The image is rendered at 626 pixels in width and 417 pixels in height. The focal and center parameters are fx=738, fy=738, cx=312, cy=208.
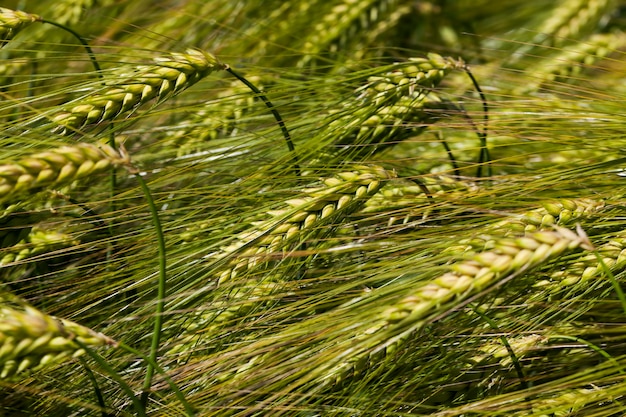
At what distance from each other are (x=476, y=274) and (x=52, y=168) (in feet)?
1.28

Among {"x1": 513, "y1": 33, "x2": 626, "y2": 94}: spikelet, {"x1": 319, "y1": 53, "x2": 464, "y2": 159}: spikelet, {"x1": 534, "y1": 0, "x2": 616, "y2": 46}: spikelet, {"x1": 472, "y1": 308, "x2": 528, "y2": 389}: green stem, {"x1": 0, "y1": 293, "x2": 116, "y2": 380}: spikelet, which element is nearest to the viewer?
{"x1": 0, "y1": 293, "x2": 116, "y2": 380}: spikelet

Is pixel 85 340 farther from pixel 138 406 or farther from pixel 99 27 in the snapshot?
pixel 99 27

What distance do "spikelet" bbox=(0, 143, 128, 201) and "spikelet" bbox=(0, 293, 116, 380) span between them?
11 cm

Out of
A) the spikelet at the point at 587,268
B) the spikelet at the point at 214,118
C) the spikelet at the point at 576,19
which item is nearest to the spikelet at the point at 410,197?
the spikelet at the point at 587,268

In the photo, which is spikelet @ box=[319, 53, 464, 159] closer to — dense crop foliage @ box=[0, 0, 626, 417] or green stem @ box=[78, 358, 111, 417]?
dense crop foliage @ box=[0, 0, 626, 417]

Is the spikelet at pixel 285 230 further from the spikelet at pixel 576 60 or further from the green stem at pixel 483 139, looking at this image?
the spikelet at pixel 576 60

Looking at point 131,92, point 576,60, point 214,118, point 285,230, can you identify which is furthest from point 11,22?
point 576,60

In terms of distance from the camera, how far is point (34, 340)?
24.3 inches

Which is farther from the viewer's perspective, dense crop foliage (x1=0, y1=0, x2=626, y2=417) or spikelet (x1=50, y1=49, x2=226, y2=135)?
spikelet (x1=50, y1=49, x2=226, y2=135)

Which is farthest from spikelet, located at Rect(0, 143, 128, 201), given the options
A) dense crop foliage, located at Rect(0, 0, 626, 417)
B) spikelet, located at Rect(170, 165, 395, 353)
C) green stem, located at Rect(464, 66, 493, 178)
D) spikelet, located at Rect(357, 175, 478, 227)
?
green stem, located at Rect(464, 66, 493, 178)

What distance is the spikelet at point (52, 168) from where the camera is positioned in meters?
0.64

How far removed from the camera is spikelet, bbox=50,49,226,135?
87cm

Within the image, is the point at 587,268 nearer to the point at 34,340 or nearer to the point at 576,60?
the point at 34,340

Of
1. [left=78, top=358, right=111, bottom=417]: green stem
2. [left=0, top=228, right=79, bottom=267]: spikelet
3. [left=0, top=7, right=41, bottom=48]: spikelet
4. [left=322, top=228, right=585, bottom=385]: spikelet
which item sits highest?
[left=0, top=7, right=41, bottom=48]: spikelet
